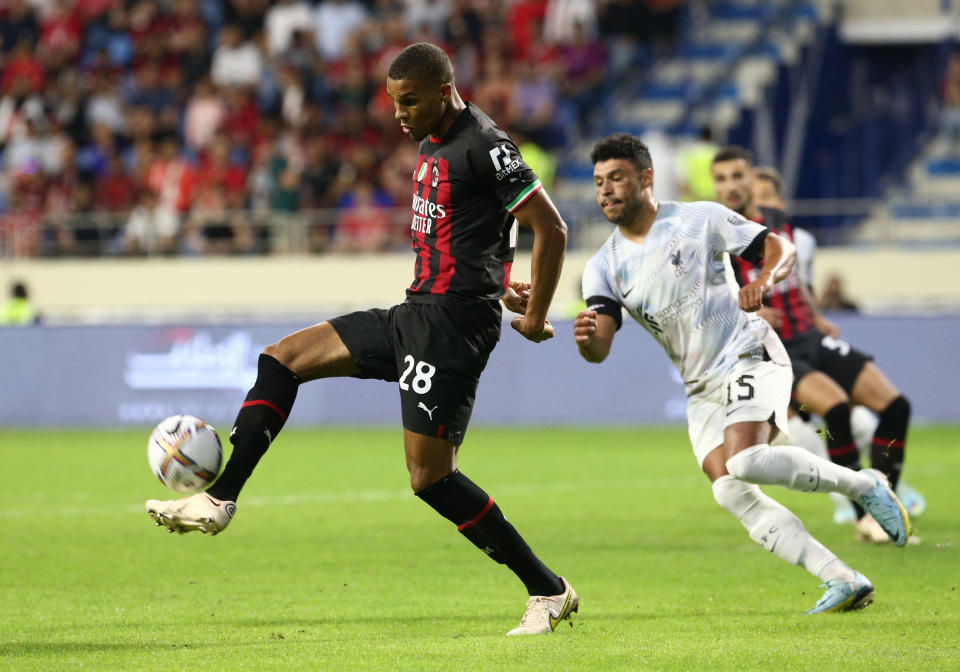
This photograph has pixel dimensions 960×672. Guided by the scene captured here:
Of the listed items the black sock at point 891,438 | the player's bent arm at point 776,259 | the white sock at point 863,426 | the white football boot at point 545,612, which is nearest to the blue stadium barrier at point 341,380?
the white sock at point 863,426

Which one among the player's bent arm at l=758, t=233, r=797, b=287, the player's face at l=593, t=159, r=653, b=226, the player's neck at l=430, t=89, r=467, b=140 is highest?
the player's neck at l=430, t=89, r=467, b=140

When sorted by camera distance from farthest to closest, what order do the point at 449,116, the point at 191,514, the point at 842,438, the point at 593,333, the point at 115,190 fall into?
the point at 115,190 → the point at 842,438 → the point at 593,333 → the point at 449,116 → the point at 191,514

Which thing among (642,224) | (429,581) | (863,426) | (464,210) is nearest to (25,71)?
(863,426)

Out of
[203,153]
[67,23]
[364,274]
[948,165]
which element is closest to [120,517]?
[364,274]

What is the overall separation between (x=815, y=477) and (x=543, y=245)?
1752 millimetres

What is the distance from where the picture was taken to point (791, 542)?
6.63 meters

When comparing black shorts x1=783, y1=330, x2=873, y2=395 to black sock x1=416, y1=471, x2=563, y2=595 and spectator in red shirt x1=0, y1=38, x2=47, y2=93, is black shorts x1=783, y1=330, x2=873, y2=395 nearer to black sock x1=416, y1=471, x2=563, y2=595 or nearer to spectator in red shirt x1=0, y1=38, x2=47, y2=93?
black sock x1=416, y1=471, x2=563, y2=595

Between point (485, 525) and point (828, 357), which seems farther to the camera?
point (828, 357)

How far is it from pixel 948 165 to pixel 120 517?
587 inches

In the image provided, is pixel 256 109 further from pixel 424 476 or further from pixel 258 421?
pixel 424 476

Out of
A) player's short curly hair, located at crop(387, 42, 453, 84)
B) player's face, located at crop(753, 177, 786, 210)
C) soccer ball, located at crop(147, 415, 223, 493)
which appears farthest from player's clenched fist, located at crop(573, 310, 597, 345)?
player's face, located at crop(753, 177, 786, 210)

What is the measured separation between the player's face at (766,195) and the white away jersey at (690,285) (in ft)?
8.41

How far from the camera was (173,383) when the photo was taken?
18.9 meters

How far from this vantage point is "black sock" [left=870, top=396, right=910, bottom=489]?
30.8 feet
